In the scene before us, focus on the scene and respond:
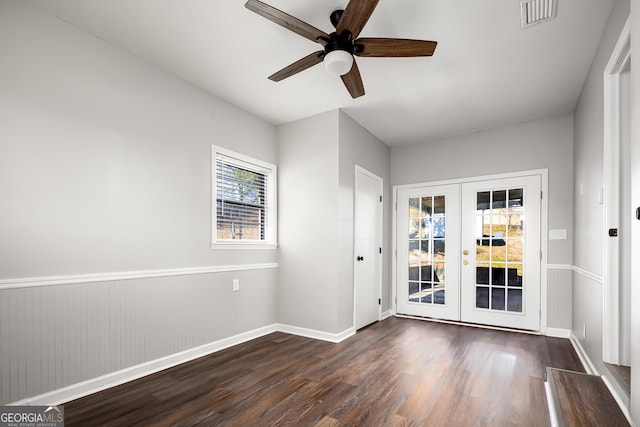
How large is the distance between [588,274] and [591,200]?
0.67 meters

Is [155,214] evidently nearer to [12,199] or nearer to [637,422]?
[12,199]

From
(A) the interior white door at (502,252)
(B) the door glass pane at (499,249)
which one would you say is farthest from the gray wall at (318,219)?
(B) the door glass pane at (499,249)

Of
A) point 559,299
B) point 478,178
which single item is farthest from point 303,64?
point 559,299

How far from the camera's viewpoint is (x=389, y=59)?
285cm

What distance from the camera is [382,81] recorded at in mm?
3248

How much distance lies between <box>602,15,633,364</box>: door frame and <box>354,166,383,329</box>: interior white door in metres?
2.49

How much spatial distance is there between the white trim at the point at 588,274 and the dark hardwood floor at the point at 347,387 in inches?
34.0

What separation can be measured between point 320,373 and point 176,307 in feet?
4.91

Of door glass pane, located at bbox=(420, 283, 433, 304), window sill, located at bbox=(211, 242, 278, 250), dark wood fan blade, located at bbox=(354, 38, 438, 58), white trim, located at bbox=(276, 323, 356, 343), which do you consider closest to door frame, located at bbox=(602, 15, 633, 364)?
dark wood fan blade, located at bbox=(354, 38, 438, 58)

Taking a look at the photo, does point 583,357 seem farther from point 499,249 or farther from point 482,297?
point 499,249

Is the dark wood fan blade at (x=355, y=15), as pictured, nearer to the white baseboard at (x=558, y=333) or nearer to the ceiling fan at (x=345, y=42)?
the ceiling fan at (x=345, y=42)

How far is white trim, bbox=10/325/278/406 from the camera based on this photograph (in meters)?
2.23

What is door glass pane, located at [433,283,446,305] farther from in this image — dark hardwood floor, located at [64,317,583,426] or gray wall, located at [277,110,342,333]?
gray wall, located at [277,110,342,333]

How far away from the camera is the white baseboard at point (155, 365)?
88.4 inches
